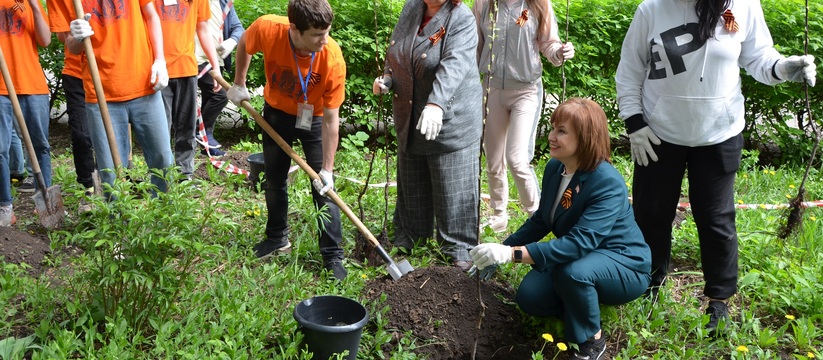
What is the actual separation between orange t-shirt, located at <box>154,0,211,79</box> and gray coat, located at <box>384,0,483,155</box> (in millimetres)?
1680

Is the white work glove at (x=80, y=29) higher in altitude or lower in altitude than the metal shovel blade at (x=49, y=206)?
higher

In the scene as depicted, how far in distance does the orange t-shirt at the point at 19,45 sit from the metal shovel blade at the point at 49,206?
0.66 meters

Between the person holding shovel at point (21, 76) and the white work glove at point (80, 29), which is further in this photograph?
the person holding shovel at point (21, 76)

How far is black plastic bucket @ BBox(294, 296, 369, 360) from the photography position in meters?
3.22

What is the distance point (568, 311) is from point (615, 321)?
422mm

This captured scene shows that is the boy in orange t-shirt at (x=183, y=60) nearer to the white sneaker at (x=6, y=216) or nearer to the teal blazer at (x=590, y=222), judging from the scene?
the white sneaker at (x=6, y=216)

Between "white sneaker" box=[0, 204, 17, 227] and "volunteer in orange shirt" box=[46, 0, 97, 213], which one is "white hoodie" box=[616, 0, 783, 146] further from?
"white sneaker" box=[0, 204, 17, 227]

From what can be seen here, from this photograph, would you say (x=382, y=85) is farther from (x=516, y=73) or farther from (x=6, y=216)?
(x=6, y=216)

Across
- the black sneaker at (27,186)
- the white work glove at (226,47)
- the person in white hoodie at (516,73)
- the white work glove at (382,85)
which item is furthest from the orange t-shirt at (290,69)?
the black sneaker at (27,186)

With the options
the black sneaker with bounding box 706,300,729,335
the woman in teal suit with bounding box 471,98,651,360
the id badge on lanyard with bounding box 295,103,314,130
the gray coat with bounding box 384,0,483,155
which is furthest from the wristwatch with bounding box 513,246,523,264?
the id badge on lanyard with bounding box 295,103,314,130

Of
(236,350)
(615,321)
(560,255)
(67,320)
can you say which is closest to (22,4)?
(67,320)

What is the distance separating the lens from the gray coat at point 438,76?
13.2ft

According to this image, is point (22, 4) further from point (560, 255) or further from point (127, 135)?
point (560, 255)

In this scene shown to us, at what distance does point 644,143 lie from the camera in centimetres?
356
